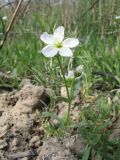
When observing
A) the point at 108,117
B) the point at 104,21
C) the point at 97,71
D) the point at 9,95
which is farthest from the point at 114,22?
the point at 108,117

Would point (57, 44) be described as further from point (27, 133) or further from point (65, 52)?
point (27, 133)

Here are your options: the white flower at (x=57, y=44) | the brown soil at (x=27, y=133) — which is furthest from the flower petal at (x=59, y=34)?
the brown soil at (x=27, y=133)

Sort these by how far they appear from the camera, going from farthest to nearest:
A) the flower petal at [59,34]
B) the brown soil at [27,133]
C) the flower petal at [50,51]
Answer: the brown soil at [27,133], the flower petal at [59,34], the flower petal at [50,51]

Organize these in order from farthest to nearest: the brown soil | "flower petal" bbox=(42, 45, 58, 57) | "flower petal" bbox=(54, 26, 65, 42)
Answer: the brown soil < "flower petal" bbox=(54, 26, 65, 42) < "flower petal" bbox=(42, 45, 58, 57)

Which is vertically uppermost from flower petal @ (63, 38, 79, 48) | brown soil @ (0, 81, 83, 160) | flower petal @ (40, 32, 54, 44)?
flower petal @ (40, 32, 54, 44)

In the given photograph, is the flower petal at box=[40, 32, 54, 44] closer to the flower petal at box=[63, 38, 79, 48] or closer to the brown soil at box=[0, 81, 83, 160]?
the flower petal at box=[63, 38, 79, 48]

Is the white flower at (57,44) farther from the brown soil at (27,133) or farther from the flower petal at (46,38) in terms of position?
the brown soil at (27,133)

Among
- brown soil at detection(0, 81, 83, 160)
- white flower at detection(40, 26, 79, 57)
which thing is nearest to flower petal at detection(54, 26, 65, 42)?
white flower at detection(40, 26, 79, 57)

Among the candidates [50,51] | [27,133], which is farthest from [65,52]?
[27,133]
